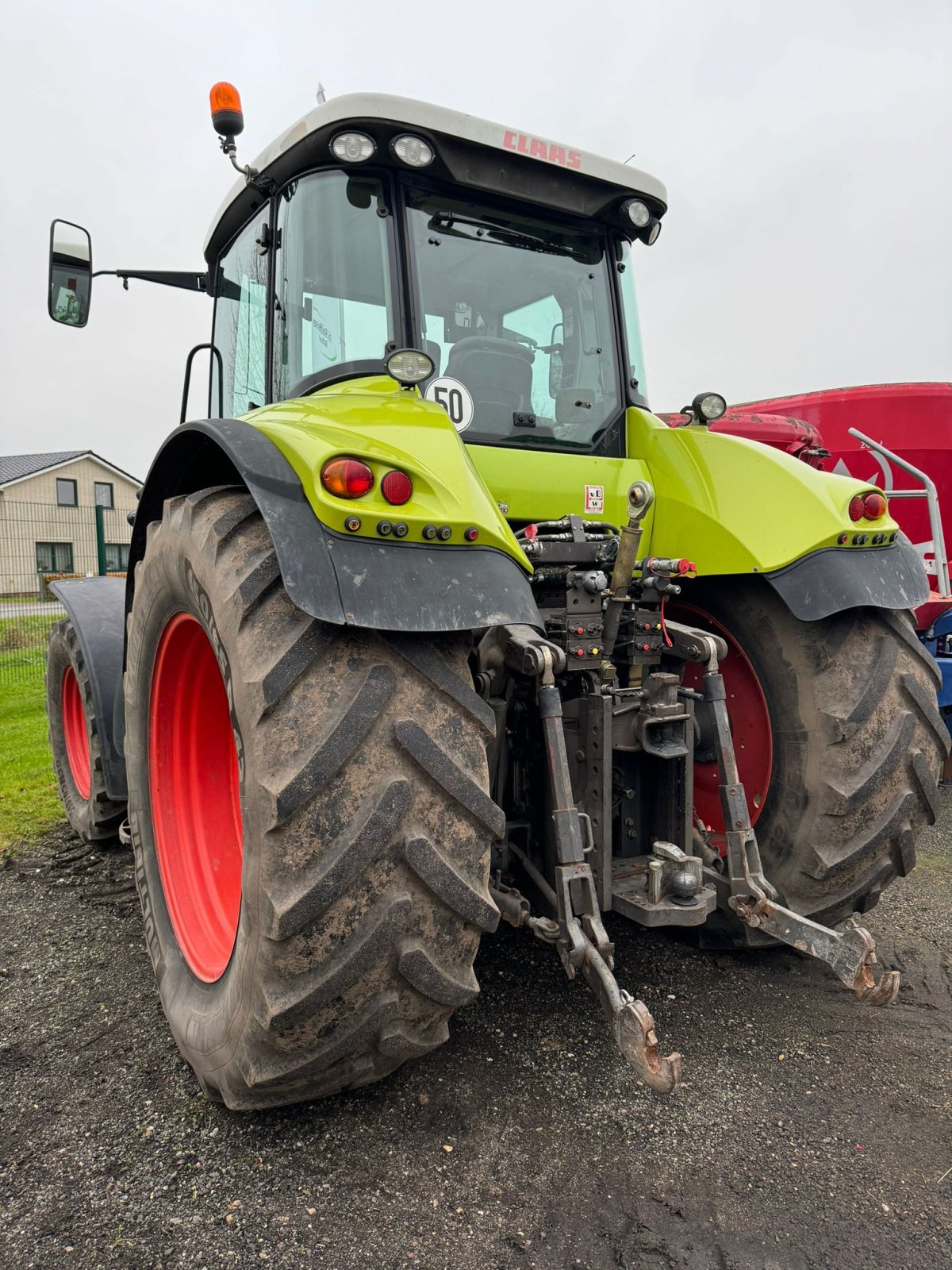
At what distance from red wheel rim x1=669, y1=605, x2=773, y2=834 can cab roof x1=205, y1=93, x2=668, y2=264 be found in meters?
1.41

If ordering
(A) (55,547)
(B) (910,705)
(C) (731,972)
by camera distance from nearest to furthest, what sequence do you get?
(B) (910,705) → (C) (731,972) → (A) (55,547)

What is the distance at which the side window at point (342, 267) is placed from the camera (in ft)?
7.90

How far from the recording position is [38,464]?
112 feet

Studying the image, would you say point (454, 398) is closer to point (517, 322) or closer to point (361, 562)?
point (517, 322)

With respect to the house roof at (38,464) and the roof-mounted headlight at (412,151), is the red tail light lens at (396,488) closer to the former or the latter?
the roof-mounted headlight at (412,151)

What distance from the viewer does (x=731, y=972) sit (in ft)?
8.66

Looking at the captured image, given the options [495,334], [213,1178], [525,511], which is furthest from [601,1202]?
[495,334]

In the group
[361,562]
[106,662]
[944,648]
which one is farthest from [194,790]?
[944,648]

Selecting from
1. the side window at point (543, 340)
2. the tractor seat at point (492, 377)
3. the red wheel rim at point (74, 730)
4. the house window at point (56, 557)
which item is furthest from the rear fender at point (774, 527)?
the house window at point (56, 557)

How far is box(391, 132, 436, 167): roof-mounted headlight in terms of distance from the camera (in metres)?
2.31

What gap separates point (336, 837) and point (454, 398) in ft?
4.73

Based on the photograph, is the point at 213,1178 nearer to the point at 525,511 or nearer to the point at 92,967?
the point at 92,967

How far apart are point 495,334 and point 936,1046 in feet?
8.01

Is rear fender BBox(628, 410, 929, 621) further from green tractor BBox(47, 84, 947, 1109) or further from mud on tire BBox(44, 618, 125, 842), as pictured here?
mud on tire BBox(44, 618, 125, 842)
